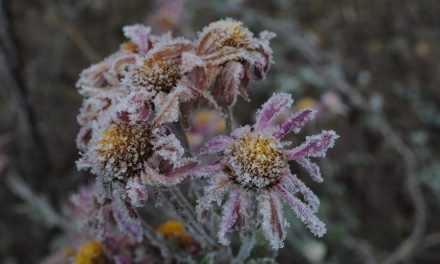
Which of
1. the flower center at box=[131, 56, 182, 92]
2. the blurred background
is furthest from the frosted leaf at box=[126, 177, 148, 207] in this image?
the blurred background

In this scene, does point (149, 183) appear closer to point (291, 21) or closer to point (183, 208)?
point (183, 208)

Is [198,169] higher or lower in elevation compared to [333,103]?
lower

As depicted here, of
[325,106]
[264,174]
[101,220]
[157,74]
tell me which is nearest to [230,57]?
[157,74]

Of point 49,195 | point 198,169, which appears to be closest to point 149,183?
point 198,169

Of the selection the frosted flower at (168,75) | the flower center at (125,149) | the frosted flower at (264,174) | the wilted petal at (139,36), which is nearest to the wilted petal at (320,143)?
the frosted flower at (264,174)

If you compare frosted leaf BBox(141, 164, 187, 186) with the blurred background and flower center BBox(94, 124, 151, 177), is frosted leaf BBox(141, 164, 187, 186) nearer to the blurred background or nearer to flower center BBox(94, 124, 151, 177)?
flower center BBox(94, 124, 151, 177)

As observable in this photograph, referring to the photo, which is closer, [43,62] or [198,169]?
[198,169]
